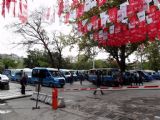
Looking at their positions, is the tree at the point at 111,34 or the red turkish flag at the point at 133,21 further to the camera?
the tree at the point at 111,34

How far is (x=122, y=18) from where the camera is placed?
67.1ft

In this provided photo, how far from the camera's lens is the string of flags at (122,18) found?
18859 mm

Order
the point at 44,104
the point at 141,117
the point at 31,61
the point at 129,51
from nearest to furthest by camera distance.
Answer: the point at 141,117 < the point at 44,104 < the point at 129,51 < the point at 31,61

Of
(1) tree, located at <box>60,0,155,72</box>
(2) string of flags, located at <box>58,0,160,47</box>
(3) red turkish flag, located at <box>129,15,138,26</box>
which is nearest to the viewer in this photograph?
(2) string of flags, located at <box>58,0,160,47</box>

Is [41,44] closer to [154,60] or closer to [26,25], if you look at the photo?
[26,25]

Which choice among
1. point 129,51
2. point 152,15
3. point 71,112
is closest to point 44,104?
point 71,112

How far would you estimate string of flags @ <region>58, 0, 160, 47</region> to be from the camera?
61.9 ft

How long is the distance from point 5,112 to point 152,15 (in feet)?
34.9

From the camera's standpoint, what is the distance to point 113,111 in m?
16.5

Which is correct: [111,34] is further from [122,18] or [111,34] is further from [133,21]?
[122,18]

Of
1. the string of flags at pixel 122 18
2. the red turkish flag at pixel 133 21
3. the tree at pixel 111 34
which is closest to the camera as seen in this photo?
the string of flags at pixel 122 18

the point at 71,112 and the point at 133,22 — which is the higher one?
the point at 133,22

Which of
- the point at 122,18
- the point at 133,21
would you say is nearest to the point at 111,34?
the point at 133,21

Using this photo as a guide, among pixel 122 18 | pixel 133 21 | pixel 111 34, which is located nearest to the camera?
pixel 122 18
